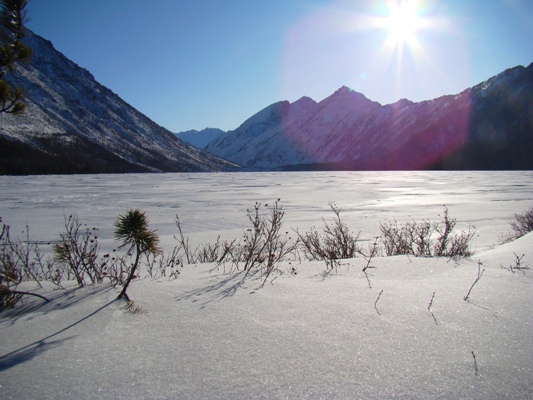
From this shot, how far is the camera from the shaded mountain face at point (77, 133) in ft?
300

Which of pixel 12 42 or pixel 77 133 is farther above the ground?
pixel 77 133

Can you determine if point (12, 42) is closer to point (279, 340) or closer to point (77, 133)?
point (279, 340)

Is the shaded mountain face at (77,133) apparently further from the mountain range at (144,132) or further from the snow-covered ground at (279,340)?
the snow-covered ground at (279,340)

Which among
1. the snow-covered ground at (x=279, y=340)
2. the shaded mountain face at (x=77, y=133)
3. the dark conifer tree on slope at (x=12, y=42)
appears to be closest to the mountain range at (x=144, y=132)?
the shaded mountain face at (x=77, y=133)

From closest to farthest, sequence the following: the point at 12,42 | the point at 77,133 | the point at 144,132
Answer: the point at 12,42
the point at 77,133
the point at 144,132

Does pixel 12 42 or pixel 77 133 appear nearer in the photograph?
pixel 12 42

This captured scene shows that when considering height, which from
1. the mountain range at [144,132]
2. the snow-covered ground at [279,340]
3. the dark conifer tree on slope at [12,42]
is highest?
the mountain range at [144,132]

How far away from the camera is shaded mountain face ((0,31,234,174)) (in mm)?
91375

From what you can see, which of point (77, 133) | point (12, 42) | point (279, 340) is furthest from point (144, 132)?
point (279, 340)

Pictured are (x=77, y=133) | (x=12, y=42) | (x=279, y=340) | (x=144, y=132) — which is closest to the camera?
(x=279, y=340)

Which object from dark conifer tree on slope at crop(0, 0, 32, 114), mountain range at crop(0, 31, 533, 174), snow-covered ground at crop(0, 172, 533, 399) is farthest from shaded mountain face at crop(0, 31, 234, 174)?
snow-covered ground at crop(0, 172, 533, 399)

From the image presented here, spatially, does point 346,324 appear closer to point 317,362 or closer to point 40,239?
point 317,362

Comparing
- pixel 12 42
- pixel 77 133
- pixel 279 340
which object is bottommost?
pixel 279 340

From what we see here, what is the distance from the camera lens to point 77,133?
402ft
